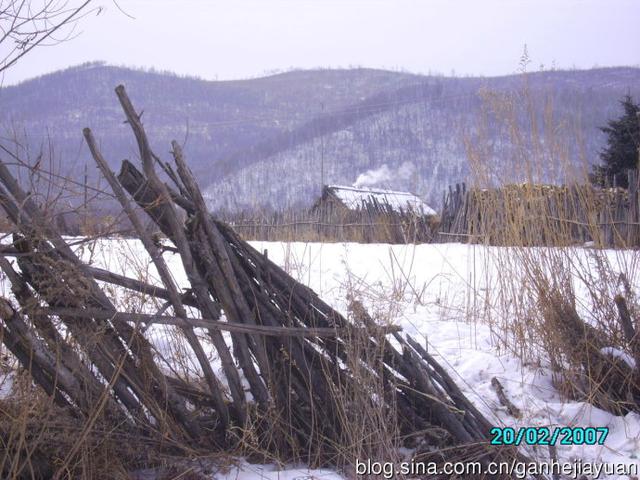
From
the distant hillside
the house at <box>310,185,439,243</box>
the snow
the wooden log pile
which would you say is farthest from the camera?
the distant hillside

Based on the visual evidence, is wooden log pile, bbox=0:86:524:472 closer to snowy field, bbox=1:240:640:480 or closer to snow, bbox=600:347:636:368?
snowy field, bbox=1:240:640:480

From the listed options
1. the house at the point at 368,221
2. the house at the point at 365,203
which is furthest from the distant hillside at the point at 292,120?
the house at the point at 368,221

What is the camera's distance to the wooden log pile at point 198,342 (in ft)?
6.26

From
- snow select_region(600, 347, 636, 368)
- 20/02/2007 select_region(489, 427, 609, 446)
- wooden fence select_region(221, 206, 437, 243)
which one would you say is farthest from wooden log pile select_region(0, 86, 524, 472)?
wooden fence select_region(221, 206, 437, 243)

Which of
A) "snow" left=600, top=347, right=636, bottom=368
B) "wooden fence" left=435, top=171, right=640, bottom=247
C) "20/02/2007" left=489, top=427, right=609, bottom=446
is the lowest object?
"20/02/2007" left=489, top=427, right=609, bottom=446

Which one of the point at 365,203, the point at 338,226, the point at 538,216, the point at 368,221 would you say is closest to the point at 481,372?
the point at 538,216

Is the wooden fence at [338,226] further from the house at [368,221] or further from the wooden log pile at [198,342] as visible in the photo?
the wooden log pile at [198,342]

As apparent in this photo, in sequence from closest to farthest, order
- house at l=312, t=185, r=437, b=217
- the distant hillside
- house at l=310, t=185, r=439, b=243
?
house at l=310, t=185, r=439, b=243, house at l=312, t=185, r=437, b=217, the distant hillside

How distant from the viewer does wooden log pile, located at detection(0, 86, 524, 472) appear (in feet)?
6.26

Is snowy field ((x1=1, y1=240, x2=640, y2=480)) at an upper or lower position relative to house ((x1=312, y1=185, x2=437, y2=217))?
lower

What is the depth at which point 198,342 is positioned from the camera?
7.06ft

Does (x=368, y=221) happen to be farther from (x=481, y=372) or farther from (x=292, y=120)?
(x=292, y=120)

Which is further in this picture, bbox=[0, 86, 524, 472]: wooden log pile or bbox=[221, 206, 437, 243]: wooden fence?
bbox=[221, 206, 437, 243]: wooden fence

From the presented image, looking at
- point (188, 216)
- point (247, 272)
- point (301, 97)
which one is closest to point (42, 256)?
point (188, 216)
